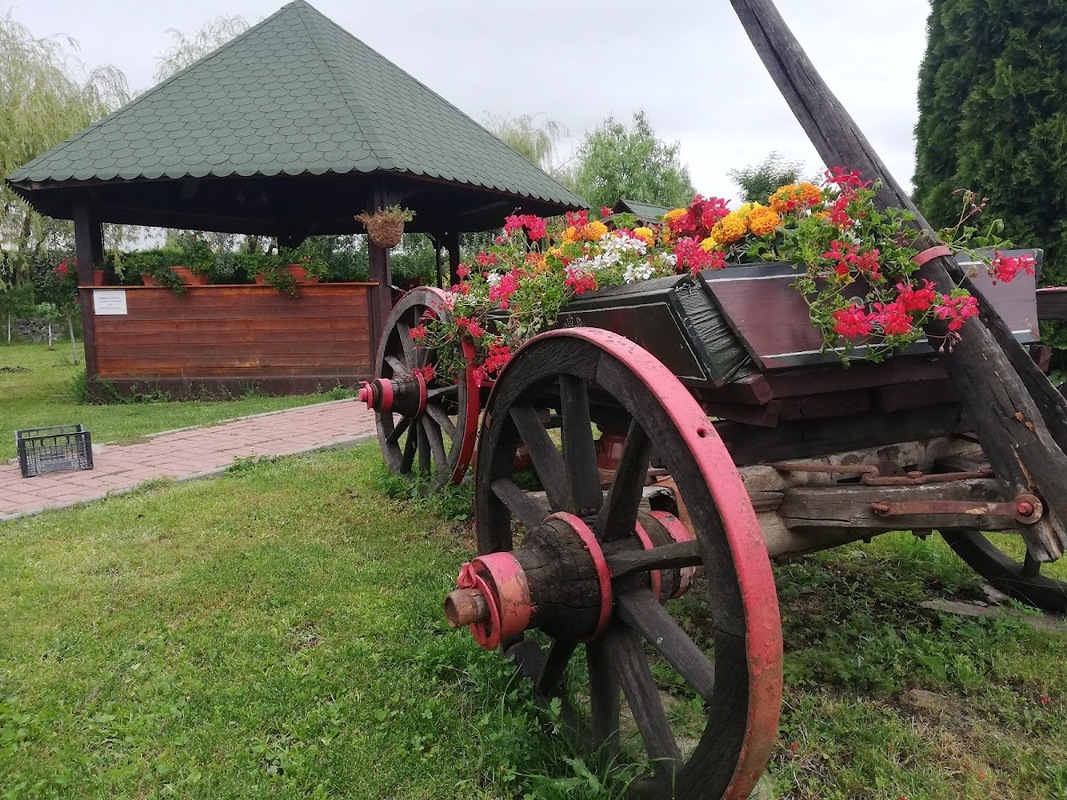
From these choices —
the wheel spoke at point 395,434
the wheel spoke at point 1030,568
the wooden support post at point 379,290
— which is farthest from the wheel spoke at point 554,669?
the wooden support post at point 379,290

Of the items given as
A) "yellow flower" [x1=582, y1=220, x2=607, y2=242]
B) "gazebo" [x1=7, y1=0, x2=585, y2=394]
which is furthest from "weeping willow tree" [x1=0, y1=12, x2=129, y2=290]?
"yellow flower" [x1=582, y1=220, x2=607, y2=242]

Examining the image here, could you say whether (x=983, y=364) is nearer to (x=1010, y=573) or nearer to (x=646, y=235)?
(x=646, y=235)

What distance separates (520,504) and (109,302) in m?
9.06

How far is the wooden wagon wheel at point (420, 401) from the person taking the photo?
12.2 ft

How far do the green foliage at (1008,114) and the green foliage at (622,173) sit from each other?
78.4 ft

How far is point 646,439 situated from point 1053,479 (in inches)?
33.2

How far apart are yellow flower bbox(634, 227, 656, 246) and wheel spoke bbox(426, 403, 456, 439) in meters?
1.68

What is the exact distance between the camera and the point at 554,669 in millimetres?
1964

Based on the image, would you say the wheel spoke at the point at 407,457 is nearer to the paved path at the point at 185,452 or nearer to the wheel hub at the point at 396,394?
the wheel hub at the point at 396,394

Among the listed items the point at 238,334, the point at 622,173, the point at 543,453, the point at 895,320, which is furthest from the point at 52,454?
the point at 622,173

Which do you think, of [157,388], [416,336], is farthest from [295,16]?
[416,336]

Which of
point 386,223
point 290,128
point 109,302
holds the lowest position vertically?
point 109,302

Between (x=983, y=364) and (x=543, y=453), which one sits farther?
(x=543, y=453)

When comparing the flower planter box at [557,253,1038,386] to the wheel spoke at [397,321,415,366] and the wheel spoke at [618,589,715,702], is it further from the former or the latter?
the wheel spoke at [397,321,415,366]
